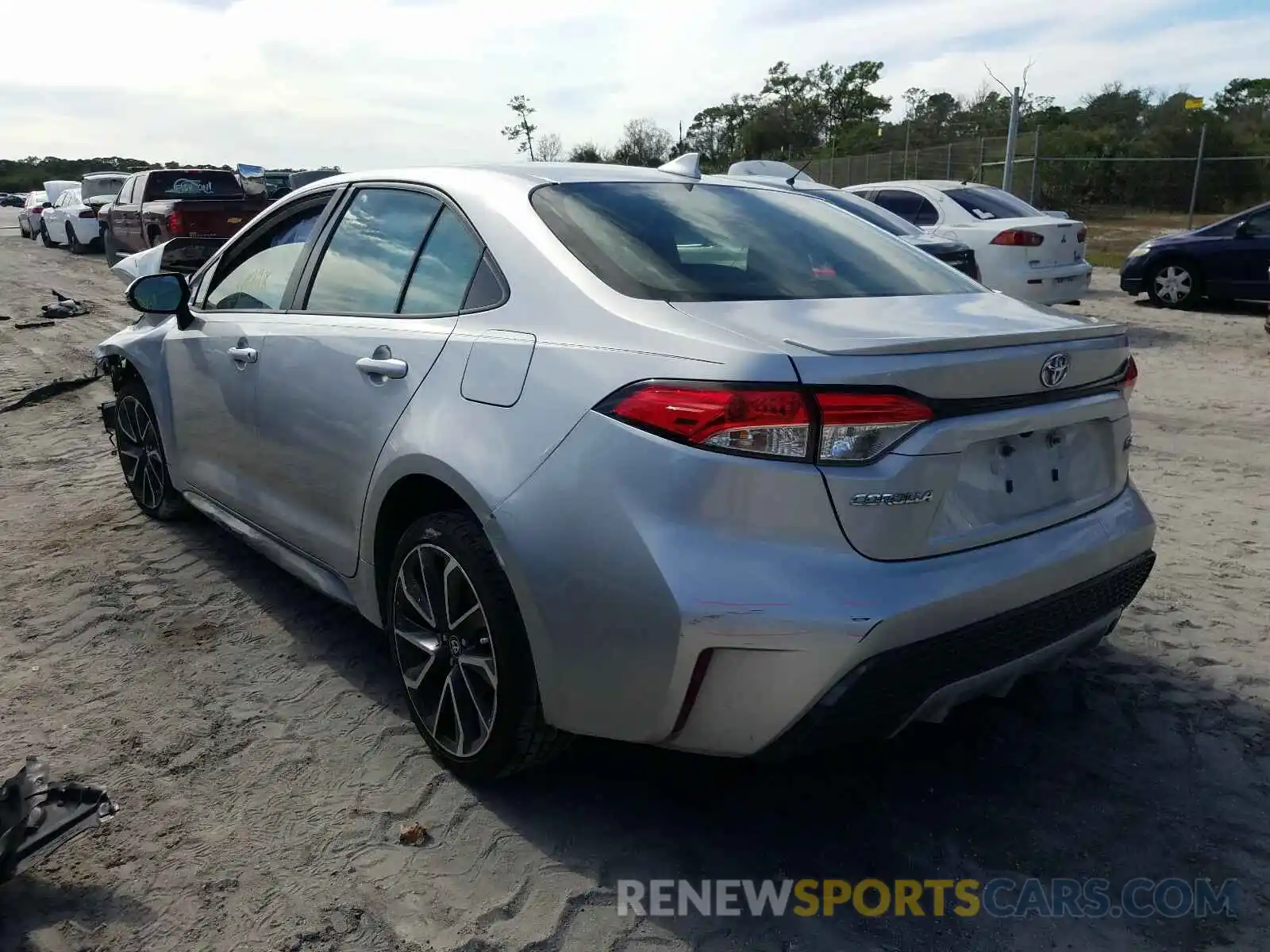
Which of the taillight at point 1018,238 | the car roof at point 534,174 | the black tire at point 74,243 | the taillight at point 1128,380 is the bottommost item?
the black tire at point 74,243

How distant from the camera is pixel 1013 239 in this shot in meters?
11.0

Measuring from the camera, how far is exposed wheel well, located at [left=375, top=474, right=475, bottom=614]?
2803 mm

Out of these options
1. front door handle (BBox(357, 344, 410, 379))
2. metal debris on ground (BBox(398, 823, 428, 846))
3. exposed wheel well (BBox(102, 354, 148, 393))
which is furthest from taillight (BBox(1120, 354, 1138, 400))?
exposed wheel well (BBox(102, 354, 148, 393))

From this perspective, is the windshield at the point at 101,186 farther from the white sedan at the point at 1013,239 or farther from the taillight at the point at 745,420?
the taillight at the point at 745,420

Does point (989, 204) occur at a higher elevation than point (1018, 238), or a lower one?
higher

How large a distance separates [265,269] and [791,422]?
264 centimetres

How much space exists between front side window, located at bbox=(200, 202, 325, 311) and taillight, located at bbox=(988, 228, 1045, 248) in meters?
8.92

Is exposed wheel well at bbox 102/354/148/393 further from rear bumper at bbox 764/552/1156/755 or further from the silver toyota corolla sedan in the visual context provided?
rear bumper at bbox 764/552/1156/755

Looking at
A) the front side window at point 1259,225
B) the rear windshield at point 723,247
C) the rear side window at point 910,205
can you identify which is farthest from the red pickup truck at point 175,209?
the front side window at point 1259,225

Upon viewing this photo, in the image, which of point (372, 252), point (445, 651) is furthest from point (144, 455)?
point (445, 651)

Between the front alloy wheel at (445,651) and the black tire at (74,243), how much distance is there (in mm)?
25178

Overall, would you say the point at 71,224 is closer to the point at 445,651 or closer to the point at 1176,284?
the point at 1176,284

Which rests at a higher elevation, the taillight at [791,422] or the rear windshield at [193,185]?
the rear windshield at [193,185]

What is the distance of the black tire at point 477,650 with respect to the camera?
8.45 feet
